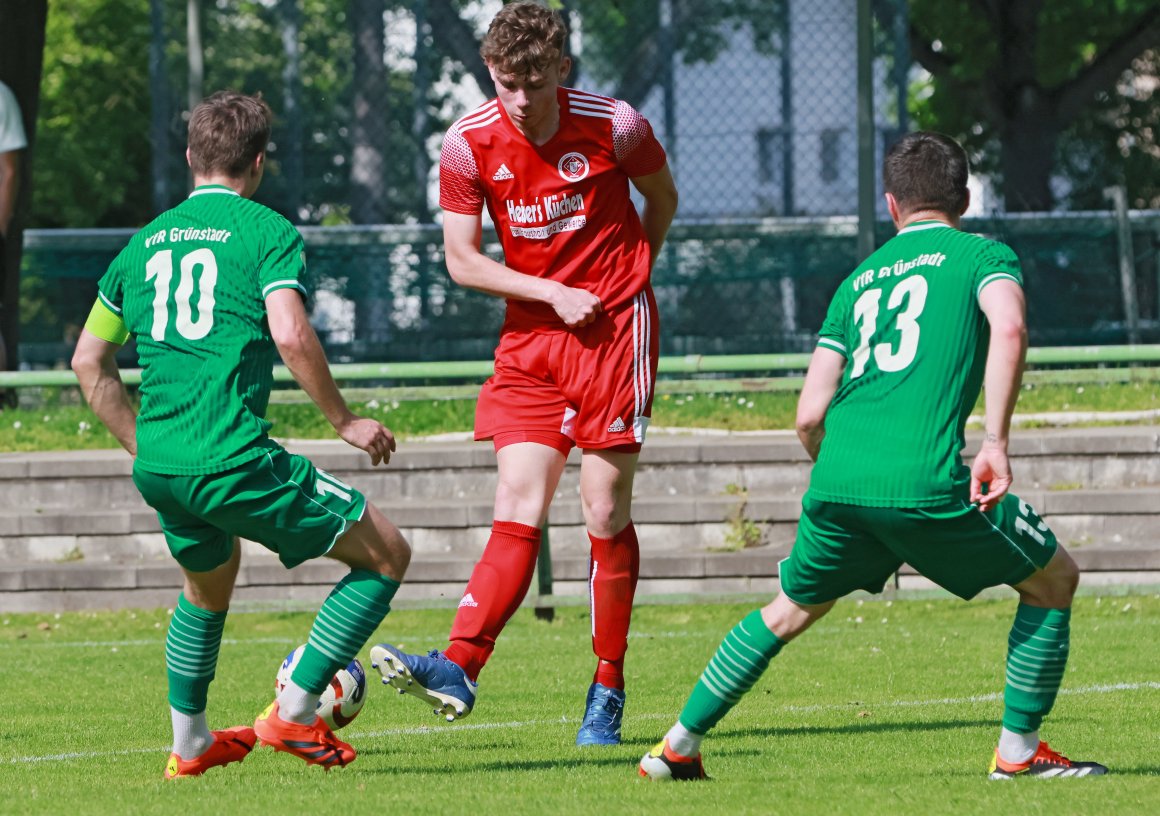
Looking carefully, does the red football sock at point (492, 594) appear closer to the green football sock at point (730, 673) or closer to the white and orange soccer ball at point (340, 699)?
the white and orange soccer ball at point (340, 699)

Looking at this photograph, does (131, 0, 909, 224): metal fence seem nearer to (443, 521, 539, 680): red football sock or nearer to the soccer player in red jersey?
the soccer player in red jersey

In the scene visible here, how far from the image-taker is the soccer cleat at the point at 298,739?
5363 mm

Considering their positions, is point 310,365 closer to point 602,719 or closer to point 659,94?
point 602,719

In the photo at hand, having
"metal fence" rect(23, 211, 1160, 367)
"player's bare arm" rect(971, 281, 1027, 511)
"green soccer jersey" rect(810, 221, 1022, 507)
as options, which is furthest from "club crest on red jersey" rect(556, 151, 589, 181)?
"metal fence" rect(23, 211, 1160, 367)

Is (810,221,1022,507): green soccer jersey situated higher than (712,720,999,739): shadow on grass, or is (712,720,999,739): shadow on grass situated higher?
(810,221,1022,507): green soccer jersey

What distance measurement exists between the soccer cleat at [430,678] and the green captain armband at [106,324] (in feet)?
4.02

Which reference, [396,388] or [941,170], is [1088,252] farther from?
[941,170]

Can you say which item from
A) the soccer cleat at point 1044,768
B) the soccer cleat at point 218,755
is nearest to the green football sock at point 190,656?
the soccer cleat at point 218,755

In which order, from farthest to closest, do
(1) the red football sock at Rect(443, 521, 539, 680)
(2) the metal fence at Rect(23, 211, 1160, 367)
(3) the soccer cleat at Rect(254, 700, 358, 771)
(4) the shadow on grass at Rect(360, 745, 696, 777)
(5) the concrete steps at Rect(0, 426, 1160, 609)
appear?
(2) the metal fence at Rect(23, 211, 1160, 367) → (5) the concrete steps at Rect(0, 426, 1160, 609) → (1) the red football sock at Rect(443, 521, 539, 680) → (4) the shadow on grass at Rect(360, 745, 696, 777) → (3) the soccer cleat at Rect(254, 700, 358, 771)

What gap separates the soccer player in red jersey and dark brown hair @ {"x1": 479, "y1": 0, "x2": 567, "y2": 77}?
57mm

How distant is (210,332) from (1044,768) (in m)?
2.62

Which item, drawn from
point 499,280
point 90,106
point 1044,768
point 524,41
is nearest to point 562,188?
point 499,280

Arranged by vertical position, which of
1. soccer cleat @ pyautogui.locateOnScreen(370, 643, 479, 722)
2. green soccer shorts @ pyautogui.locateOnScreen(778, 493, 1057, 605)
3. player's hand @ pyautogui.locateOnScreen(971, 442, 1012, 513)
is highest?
player's hand @ pyautogui.locateOnScreen(971, 442, 1012, 513)

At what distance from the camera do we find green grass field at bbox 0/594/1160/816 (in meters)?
4.86
